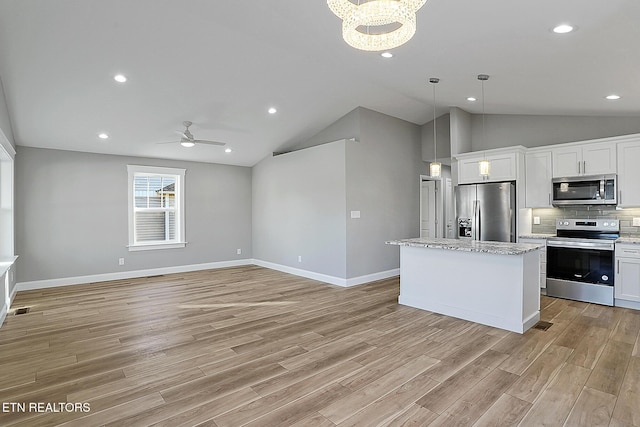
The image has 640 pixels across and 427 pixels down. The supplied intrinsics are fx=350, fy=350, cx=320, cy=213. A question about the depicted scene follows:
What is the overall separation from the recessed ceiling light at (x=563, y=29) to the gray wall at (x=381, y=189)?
348 centimetres

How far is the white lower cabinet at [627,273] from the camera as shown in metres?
4.38

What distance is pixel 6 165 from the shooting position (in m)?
5.15

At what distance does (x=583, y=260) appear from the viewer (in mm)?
4793

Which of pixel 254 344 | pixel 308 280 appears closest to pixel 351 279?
pixel 308 280

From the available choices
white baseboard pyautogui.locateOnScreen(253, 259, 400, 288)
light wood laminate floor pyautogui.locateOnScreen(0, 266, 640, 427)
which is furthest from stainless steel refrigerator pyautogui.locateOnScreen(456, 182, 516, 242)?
white baseboard pyautogui.locateOnScreen(253, 259, 400, 288)

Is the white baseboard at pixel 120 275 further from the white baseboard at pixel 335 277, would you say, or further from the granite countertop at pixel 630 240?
the granite countertop at pixel 630 240

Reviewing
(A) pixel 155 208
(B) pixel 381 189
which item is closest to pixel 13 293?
(A) pixel 155 208

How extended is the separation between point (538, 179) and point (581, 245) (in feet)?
3.77

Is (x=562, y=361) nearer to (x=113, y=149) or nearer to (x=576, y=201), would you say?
(x=576, y=201)

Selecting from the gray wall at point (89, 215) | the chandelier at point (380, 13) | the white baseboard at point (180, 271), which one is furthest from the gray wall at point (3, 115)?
the chandelier at point (380, 13)

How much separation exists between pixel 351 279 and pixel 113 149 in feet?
16.0

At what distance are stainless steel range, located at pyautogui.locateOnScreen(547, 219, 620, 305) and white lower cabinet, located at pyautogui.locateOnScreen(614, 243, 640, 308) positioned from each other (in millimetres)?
67

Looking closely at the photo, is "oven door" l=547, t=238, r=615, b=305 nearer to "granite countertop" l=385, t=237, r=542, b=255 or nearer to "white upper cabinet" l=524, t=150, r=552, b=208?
"white upper cabinet" l=524, t=150, r=552, b=208

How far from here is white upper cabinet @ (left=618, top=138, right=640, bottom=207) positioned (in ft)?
14.9
